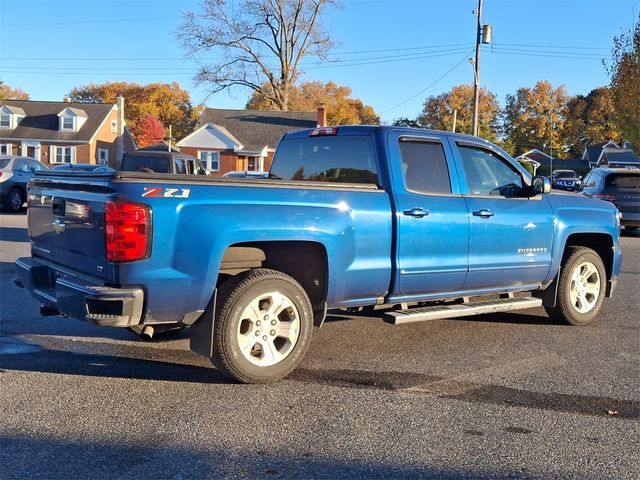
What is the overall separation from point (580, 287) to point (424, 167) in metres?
2.55

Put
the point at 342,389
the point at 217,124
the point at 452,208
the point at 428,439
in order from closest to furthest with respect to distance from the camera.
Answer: the point at 428,439 → the point at 342,389 → the point at 452,208 → the point at 217,124

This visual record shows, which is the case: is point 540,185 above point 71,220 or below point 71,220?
above

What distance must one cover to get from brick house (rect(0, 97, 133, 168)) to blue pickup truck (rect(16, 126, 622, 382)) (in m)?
48.7

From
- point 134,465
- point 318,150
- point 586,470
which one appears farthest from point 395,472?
point 318,150

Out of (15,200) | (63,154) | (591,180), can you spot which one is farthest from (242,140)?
(591,180)

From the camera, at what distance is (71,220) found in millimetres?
4703

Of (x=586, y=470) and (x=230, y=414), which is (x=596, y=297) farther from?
(x=230, y=414)

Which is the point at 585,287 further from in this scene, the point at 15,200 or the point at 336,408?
the point at 15,200

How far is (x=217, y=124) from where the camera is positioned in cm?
4966

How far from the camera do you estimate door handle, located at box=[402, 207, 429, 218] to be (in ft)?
17.8

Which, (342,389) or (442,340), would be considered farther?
(442,340)

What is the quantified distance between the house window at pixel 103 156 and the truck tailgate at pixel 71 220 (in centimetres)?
5136

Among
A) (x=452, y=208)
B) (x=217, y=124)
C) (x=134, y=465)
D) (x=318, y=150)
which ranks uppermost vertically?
(x=217, y=124)

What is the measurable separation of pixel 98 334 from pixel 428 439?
12.0 ft
